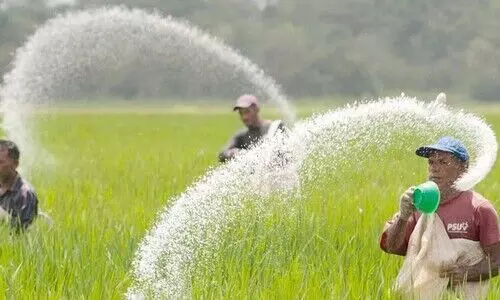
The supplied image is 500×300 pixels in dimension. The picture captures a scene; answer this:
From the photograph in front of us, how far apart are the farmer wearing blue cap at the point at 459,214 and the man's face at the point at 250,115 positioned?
350cm

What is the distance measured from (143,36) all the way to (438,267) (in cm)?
693

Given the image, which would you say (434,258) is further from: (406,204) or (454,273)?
(406,204)

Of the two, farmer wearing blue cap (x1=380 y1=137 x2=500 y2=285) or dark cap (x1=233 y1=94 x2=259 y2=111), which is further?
dark cap (x1=233 y1=94 x2=259 y2=111)

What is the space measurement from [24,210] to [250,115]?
2.23m

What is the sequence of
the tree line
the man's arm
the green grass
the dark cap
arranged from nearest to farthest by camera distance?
the man's arm → the green grass → the dark cap → the tree line

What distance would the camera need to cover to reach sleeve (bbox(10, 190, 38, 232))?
5.20 metres

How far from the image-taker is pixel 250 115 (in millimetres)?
7090

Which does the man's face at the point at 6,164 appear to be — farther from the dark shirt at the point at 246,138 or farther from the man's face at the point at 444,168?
the man's face at the point at 444,168

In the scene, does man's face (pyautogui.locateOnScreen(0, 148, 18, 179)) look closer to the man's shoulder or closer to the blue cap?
the blue cap

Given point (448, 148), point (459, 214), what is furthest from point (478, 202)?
point (448, 148)

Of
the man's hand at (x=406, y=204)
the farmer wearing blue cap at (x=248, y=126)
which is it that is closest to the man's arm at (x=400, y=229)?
the man's hand at (x=406, y=204)

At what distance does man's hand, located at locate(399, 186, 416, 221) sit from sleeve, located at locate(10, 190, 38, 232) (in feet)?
7.59

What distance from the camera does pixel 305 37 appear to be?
177 ft

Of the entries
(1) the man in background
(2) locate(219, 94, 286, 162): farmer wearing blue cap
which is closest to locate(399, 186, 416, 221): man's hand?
(1) the man in background
